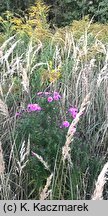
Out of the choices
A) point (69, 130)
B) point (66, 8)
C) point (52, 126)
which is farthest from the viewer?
point (66, 8)

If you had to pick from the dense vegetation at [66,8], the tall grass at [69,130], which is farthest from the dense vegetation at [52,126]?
the dense vegetation at [66,8]

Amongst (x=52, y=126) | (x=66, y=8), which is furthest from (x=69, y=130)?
(x=66, y=8)

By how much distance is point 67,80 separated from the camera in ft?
9.25

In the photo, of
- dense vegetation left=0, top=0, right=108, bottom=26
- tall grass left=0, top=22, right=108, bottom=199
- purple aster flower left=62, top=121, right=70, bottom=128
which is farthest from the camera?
dense vegetation left=0, top=0, right=108, bottom=26

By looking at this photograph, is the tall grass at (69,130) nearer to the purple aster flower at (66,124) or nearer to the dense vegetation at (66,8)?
the purple aster flower at (66,124)

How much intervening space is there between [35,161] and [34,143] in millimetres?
119

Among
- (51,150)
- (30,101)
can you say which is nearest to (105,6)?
(30,101)

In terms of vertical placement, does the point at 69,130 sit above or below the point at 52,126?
above

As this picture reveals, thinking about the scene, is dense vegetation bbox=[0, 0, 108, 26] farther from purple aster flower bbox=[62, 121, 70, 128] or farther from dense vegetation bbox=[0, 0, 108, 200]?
purple aster flower bbox=[62, 121, 70, 128]

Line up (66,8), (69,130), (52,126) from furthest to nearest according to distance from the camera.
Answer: (66,8), (52,126), (69,130)

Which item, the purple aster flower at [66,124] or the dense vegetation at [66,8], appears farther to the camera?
the dense vegetation at [66,8]

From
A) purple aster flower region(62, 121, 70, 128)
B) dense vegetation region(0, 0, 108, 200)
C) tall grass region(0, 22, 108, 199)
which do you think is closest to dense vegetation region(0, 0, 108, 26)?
dense vegetation region(0, 0, 108, 200)

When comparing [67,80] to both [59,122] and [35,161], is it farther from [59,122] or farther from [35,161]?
[35,161]

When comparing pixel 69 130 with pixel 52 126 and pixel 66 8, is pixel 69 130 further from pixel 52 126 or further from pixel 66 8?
pixel 66 8
